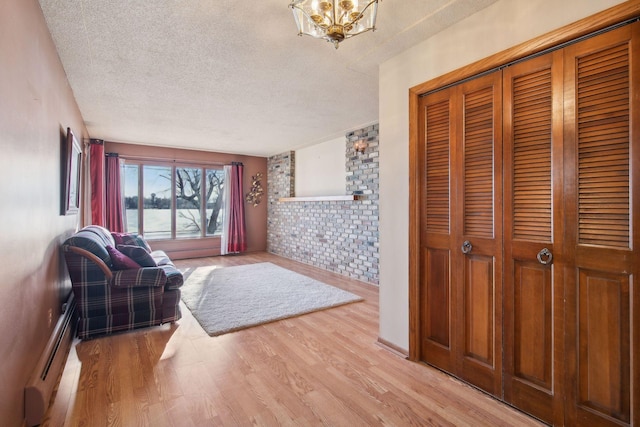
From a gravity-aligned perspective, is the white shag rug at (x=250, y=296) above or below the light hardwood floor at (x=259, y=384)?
above

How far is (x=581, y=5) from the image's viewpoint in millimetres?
1527

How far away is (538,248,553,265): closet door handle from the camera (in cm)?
164

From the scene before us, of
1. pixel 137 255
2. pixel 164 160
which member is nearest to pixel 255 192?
pixel 164 160

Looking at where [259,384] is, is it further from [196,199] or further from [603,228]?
[196,199]

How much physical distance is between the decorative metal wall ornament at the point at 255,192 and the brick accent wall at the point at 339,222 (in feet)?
1.40

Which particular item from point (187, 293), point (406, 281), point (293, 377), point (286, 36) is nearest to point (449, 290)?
point (406, 281)

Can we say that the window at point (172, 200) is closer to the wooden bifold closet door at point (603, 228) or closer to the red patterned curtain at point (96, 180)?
the red patterned curtain at point (96, 180)

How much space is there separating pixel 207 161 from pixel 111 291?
4.73 meters

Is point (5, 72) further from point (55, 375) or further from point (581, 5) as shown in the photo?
point (581, 5)

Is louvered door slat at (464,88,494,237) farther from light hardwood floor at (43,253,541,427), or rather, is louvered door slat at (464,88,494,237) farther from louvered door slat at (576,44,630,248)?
light hardwood floor at (43,253,541,427)

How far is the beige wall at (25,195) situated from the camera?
53.4 inches

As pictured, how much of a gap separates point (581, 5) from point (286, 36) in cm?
177

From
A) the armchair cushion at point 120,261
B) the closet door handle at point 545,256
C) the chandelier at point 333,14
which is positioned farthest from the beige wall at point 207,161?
the closet door handle at point 545,256

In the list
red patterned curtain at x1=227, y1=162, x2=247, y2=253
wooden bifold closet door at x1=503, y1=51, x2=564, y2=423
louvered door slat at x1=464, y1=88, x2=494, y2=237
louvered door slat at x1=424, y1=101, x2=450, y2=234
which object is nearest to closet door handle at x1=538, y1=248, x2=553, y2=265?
wooden bifold closet door at x1=503, y1=51, x2=564, y2=423
